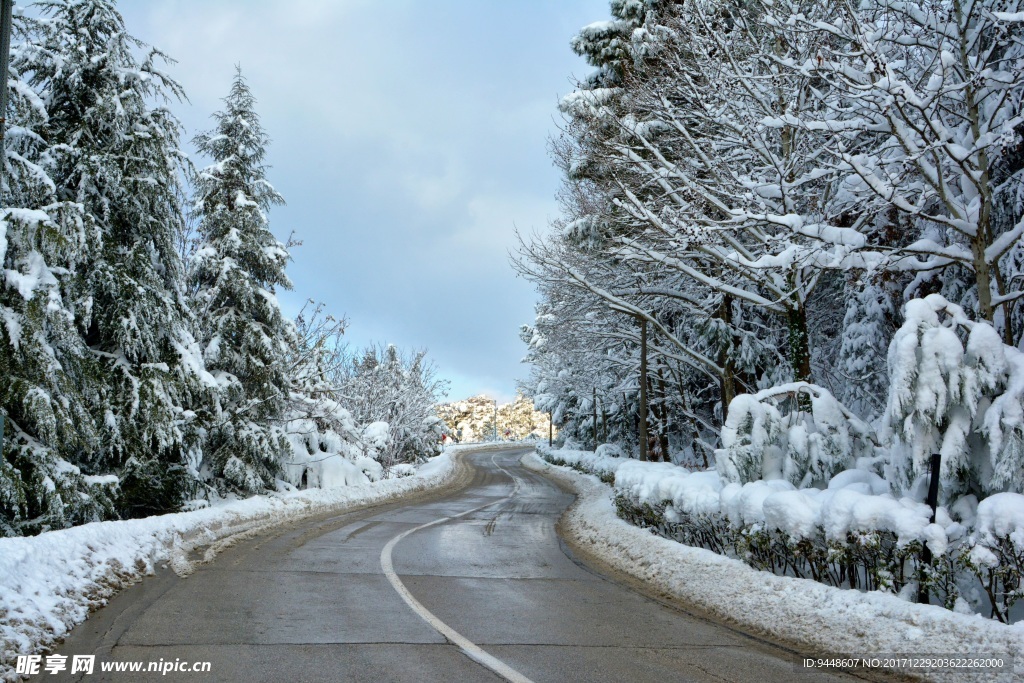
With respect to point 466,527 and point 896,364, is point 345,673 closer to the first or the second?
point 896,364

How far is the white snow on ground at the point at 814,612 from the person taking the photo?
5617 mm

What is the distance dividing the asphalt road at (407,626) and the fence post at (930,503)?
4.57 feet

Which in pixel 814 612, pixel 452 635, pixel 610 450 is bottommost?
pixel 452 635

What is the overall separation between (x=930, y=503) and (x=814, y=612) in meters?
1.49

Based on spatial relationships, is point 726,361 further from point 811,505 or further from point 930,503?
point 930,503

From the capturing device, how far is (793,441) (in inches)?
380

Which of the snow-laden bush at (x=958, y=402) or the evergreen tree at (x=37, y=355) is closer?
the snow-laden bush at (x=958, y=402)

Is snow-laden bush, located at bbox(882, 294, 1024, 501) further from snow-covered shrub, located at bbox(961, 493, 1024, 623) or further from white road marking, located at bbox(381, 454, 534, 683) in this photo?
white road marking, located at bbox(381, 454, 534, 683)

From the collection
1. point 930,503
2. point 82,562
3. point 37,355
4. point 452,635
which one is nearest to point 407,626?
point 452,635

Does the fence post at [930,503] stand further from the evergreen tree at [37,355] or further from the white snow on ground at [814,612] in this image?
the evergreen tree at [37,355]

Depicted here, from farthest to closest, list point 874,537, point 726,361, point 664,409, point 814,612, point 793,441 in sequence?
1. point 664,409
2. point 726,361
3. point 793,441
4. point 814,612
5. point 874,537

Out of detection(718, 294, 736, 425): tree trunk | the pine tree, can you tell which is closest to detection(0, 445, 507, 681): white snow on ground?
the pine tree

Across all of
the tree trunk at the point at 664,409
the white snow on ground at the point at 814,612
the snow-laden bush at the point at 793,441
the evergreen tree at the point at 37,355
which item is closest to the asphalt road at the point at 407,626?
the white snow on ground at the point at 814,612

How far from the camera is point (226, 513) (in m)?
14.5
